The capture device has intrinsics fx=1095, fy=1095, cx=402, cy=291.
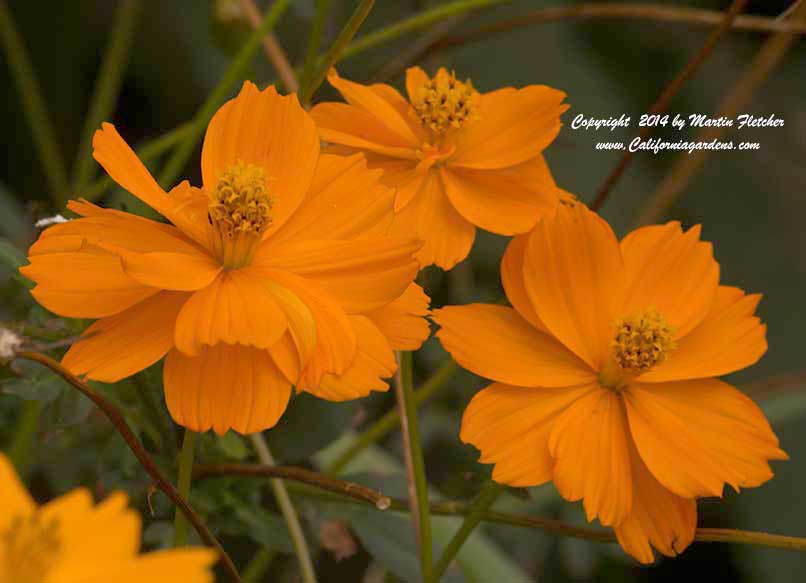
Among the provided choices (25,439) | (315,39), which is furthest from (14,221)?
(315,39)

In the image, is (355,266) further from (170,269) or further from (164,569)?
(164,569)

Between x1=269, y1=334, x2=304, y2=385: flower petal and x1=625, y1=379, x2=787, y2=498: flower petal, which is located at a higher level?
x1=269, y1=334, x2=304, y2=385: flower petal

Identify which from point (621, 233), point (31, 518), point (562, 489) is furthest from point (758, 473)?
point (621, 233)

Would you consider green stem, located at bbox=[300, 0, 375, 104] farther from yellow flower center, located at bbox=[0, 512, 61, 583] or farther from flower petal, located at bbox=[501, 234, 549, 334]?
yellow flower center, located at bbox=[0, 512, 61, 583]

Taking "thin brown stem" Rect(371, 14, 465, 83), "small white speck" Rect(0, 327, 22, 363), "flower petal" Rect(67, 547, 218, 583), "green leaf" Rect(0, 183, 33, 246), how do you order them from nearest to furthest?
"flower petal" Rect(67, 547, 218, 583), "small white speck" Rect(0, 327, 22, 363), "thin brown stem" Rect(371, 14, 465, 83), "green leaf" Rect(0, 183, 33, 246)

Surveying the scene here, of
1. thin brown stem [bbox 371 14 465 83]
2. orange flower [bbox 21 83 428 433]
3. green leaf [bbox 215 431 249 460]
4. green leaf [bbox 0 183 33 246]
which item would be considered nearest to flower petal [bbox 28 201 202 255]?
orange flower [bbox 21 83 428 433]

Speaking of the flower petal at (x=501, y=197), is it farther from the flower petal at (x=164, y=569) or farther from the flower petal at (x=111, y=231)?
the flower petal at (x=164, y=569)

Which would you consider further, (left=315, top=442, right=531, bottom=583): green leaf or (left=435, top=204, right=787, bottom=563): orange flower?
(left=315, top=442, right=531, bottom=583): green leaf

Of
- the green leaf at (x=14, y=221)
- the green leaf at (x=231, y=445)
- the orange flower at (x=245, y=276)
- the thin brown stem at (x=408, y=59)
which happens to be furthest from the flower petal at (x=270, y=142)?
the green leaf at (x=14, y=221)
